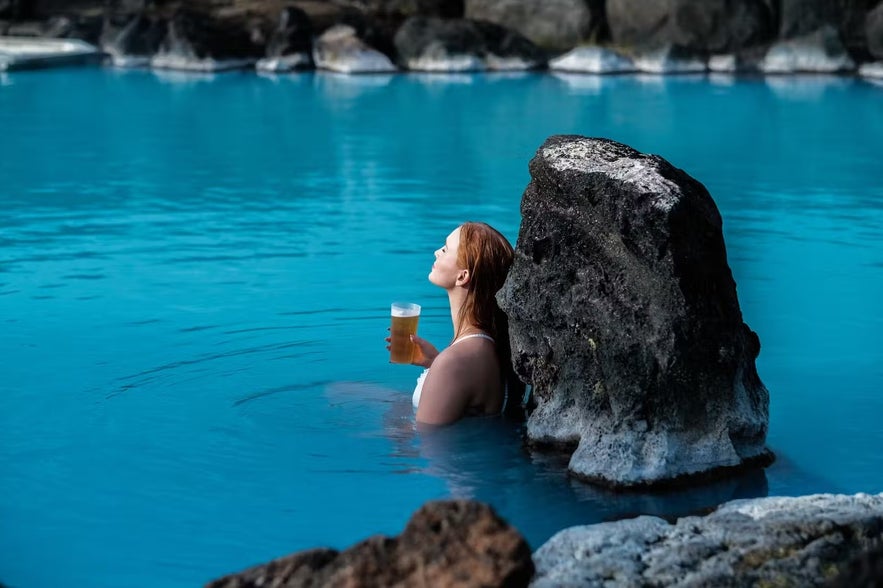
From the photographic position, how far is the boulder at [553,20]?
25.9 metres

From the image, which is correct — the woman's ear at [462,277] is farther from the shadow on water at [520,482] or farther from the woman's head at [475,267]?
the shadow on water at [520,482]

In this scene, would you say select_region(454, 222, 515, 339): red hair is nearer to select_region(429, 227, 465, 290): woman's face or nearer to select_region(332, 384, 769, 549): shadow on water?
select_region(429, 227, 465, 290): woman's face

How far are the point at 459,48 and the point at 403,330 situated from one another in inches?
797

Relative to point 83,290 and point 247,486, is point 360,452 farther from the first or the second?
point 83,290

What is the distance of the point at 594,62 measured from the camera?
2427 cm

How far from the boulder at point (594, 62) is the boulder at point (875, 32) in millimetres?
4408

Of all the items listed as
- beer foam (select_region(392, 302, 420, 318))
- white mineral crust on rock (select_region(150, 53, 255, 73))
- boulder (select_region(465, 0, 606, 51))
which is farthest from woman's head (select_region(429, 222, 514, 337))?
boulder (select_region(465, 0, 606, 51))

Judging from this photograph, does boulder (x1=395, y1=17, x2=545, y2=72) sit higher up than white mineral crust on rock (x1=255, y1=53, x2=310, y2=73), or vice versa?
boulder (x1=395, y1=17, x2=545, y2=72)

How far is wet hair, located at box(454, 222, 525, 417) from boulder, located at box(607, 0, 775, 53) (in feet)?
66.9

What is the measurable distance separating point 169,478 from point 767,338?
11.8ft

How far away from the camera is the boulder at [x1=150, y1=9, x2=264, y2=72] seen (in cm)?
2480

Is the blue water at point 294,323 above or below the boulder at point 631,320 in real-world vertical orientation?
below

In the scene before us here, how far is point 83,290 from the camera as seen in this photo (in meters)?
7.75

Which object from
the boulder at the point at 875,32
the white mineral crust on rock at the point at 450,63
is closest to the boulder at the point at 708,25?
the boulder at the point at 875,32
